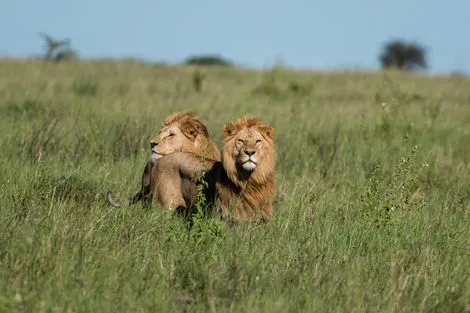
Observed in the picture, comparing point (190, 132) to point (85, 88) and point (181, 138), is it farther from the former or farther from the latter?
point (85, 88)

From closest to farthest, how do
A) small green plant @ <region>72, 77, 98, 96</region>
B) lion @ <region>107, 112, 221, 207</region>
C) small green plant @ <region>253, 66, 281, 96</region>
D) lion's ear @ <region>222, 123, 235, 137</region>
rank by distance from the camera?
1. lion's ear @ <region>222, 123, 235, 137</region>
2. lion @ <region>107, 112, 221, 207</region>
3. small green plant @ <region>72, 77, 98, 96</region>
4. small green plant @ <region>253, 66, 281, 96</region>

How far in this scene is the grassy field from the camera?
13.4ft

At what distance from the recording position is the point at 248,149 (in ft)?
17.7

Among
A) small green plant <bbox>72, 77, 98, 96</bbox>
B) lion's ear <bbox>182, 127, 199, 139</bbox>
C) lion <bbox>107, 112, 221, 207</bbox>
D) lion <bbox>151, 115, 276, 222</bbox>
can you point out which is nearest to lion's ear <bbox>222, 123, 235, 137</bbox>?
lion <bbox>151, 115, 276, 222</bbox>

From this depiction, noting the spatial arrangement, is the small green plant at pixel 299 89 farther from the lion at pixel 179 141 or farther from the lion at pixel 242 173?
the lion at pixel 242 173

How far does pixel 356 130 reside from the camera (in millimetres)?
9727

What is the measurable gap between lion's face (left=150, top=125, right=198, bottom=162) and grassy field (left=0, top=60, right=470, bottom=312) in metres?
0.48

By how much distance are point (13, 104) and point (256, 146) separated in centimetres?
634

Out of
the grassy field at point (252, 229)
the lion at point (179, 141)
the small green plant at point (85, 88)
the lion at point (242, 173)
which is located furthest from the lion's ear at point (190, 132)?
the small green plant at point (85, 88)

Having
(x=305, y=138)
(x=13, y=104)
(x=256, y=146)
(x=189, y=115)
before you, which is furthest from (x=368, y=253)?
(x=13, y=104)

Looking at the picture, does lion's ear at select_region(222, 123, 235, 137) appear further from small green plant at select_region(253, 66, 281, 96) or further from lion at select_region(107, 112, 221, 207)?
small green plant at select_region(253, 66, 281, 96)

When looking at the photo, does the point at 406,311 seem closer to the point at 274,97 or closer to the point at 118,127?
the point at 118,127

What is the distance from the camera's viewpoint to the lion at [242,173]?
553 centimetres

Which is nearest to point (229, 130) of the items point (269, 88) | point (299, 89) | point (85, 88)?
point (85, 88)
